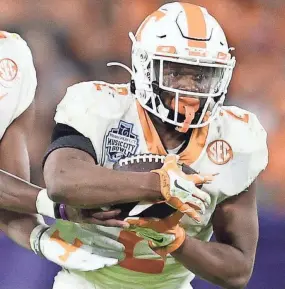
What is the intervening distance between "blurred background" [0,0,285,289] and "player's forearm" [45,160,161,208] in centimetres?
64

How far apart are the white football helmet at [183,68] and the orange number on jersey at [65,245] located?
10.8 inches

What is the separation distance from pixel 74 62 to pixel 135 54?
0.60 meters

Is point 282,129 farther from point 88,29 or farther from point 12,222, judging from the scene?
point 12,222

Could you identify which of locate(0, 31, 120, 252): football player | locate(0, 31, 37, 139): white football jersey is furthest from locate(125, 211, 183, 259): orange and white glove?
locate(0, 31, 37, 139): white football jersey

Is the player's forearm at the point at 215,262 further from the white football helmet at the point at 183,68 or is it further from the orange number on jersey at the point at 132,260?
the white football helmet at the point at 183,68

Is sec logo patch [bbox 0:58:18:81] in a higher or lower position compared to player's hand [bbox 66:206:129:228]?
higher

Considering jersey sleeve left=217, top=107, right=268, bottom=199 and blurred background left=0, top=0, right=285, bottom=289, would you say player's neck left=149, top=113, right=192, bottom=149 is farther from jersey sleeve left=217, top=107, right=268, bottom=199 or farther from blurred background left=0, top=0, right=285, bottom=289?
blurred background left=0, top=0, right=285, bottom=289

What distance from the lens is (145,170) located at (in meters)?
1.33

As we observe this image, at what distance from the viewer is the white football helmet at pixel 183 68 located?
4.60ft

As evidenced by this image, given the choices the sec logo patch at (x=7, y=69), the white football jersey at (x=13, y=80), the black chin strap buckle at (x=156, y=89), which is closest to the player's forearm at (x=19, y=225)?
the white football jersey at (x=13, y=80)

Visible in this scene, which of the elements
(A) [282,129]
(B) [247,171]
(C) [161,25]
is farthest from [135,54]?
(A) [282,129]

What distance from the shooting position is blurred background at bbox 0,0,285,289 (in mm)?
1967

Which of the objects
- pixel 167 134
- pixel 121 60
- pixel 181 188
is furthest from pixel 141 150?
pixel 121 60

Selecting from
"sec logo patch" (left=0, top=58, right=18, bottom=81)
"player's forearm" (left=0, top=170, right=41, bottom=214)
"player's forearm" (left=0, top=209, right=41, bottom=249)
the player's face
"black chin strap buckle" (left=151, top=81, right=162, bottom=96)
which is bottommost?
"player's forearm" (left=0, top=209, right=41, bottom=249)
